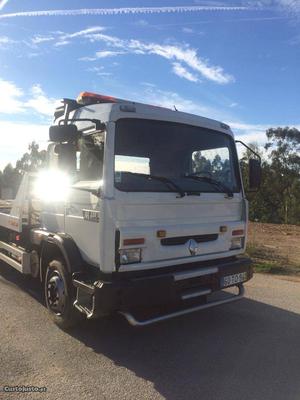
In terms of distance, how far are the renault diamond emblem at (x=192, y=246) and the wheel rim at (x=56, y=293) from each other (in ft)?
5.08

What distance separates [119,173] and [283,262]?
6.43 metres

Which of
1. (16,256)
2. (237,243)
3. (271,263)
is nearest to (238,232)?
(237,243)

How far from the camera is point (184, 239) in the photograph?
4980 mm

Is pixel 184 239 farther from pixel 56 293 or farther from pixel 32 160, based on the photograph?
pixel 32 160

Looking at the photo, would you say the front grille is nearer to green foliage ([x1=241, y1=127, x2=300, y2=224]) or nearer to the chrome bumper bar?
the chrome bumper bar

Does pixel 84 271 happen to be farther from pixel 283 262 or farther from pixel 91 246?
pixel 283 262

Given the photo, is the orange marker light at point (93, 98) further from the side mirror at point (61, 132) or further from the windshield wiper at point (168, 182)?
the windshield wiper at point (168, 182)

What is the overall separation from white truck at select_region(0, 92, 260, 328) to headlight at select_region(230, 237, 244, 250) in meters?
0.01

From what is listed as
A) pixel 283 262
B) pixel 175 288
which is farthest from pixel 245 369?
pixel 283 262

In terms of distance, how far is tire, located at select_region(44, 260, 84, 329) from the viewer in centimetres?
495

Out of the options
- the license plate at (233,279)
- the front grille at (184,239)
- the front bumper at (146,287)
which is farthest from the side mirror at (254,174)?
the front bumper at (146,287)

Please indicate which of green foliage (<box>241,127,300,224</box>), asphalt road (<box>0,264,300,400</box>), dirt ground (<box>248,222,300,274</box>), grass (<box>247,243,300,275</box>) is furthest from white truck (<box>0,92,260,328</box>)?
green foliage (<box>241,127,300,224</box>)

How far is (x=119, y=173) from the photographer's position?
4.64 meters

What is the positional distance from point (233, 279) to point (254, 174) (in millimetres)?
1533
